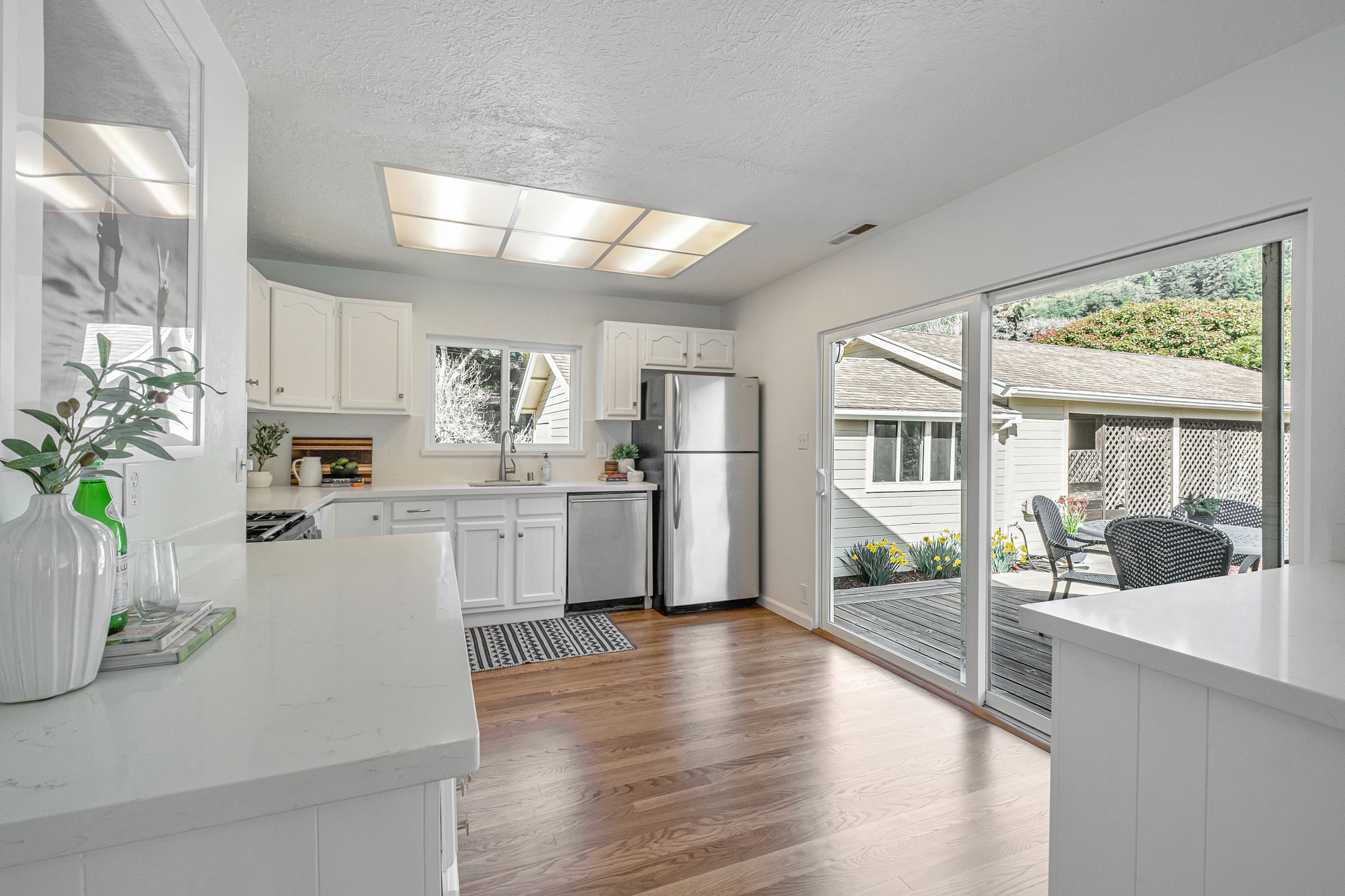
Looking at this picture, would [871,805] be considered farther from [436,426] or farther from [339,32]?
[436,426]

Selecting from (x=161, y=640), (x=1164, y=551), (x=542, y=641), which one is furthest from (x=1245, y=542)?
(x=542, y=641)

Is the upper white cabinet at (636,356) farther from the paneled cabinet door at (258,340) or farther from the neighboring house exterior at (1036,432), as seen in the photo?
the paneled cabinet door at (258,340)

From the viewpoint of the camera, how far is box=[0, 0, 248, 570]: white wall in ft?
2.57

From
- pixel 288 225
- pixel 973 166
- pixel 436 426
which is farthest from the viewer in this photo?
pixel 436 426

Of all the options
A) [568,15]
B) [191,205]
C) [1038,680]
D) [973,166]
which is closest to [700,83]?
[568,15]

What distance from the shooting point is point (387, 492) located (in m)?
3.78

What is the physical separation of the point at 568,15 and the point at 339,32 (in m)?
0.70

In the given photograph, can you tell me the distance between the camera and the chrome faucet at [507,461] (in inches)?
177

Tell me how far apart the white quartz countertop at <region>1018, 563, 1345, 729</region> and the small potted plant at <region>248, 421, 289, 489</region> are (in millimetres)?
4027

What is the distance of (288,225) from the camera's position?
10.9 feet

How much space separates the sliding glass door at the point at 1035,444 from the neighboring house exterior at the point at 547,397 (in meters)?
2.07

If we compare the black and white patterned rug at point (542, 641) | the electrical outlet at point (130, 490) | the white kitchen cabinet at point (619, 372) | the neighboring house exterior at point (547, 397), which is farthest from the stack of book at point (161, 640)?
the neighboring house exterior at point (547, 397)

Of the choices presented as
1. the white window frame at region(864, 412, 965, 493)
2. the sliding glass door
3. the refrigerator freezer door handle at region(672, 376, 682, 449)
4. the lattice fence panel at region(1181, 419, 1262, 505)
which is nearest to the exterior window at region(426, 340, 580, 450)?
the refrigerator freezer door handle at region(672, 376, 682, 449)

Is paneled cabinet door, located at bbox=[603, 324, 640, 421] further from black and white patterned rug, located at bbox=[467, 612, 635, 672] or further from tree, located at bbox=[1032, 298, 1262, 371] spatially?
tree, located at bbox=[1032, 298, 1262, 371]
